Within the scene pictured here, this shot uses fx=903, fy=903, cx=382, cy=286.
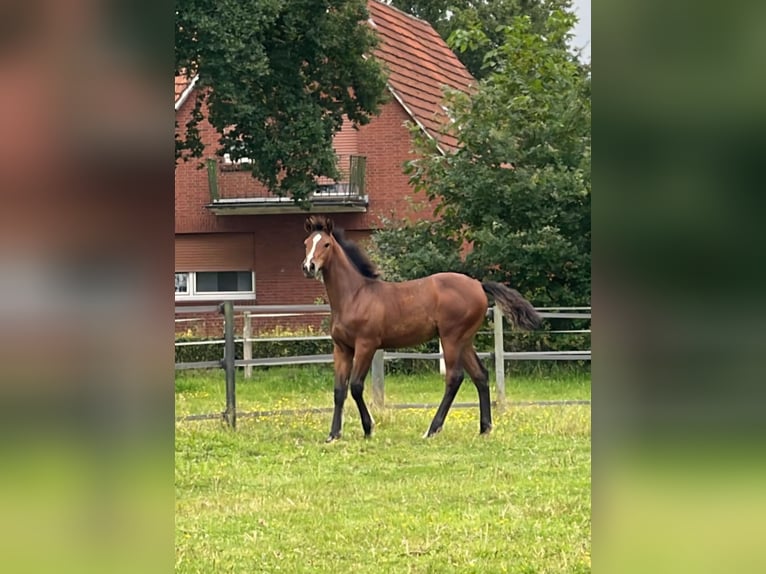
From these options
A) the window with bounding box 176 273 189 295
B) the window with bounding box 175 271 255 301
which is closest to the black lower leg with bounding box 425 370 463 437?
the window with bounding box 175 271 255 301

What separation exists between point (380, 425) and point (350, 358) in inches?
29.1

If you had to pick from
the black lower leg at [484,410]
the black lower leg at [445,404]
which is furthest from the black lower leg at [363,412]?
the black lower leg at [484,410]

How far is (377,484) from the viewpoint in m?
5.41

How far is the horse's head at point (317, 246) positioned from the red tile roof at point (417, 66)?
8.45 meters

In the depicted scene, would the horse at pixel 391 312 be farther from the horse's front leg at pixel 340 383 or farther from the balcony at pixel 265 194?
the balcony at pixel 265 194

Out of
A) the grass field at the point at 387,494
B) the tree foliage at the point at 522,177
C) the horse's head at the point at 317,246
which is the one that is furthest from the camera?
the tree foliage at the point at 522,177

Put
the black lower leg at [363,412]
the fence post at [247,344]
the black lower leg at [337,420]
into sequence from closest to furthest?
the black lower leg at [337,420] → the black lower leg at [363,412] → the fence post at [247,344]

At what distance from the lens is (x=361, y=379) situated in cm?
764

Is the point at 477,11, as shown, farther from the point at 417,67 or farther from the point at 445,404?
the point at 445,404

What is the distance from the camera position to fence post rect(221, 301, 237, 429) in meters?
8.02

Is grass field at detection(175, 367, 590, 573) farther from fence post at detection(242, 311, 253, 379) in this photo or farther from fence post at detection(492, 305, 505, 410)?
fence post at detection(242, 311, 253, 379)

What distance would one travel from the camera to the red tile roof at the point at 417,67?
56.1 feet
